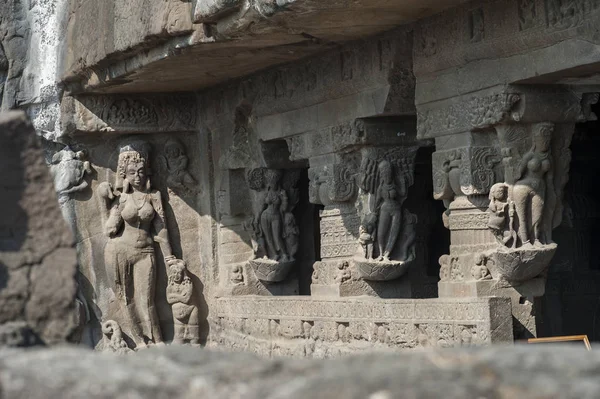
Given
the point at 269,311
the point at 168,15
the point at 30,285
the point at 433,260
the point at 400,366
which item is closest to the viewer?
the point at 400,366

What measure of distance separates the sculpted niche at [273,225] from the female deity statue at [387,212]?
1.83m

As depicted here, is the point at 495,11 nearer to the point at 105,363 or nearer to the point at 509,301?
the point at 509,301

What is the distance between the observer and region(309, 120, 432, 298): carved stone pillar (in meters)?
9.60

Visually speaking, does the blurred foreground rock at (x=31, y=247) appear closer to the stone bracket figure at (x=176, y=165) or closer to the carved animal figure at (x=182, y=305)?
the carved animal figure at (x=182, y=305)

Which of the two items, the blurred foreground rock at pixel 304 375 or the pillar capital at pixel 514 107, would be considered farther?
the pillar capital at pixel 514 107

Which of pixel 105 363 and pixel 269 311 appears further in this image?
pixel 269 311

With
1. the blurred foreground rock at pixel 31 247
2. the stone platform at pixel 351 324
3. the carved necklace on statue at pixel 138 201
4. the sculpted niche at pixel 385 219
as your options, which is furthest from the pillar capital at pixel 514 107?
the blurred foreground rock at pixel 31 247

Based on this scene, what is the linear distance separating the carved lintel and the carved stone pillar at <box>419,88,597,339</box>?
434 cm

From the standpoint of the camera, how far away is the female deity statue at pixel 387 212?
958 centimetres

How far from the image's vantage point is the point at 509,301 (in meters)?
8.02

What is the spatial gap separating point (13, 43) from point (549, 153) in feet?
19.7

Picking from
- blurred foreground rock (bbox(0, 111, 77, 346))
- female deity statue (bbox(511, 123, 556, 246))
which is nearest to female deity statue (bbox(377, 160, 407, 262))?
female deity statue (bbox(511, 123, 556, 246))

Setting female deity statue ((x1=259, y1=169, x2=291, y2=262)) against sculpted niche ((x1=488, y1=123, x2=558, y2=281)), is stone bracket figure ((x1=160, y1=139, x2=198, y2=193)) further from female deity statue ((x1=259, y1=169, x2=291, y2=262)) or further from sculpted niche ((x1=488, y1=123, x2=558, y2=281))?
sculpted niche ((x1=488, y1=123, x2=558, y2=281))

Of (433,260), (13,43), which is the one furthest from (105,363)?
(13,43)
